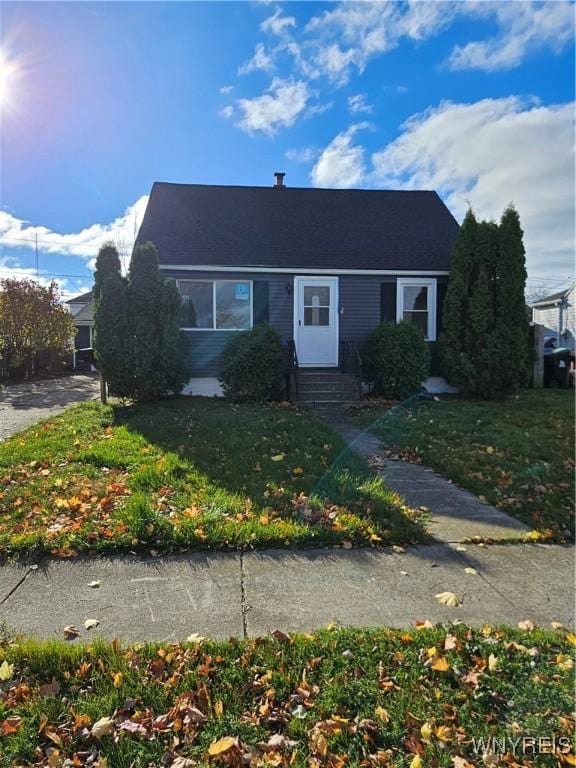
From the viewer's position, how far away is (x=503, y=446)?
6.74 meters

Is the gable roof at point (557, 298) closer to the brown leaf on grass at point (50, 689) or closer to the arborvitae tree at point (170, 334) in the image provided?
the arborvitae tree at point (170, 334)

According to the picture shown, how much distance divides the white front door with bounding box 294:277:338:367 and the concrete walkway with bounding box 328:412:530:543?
5.64 metres

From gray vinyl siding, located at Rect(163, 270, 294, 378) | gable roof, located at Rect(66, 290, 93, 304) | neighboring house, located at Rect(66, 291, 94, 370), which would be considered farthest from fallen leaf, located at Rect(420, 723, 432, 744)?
gable roof, located at Rect(66, 290, 93, 304)

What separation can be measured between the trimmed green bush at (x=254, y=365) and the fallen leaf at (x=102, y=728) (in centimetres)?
874

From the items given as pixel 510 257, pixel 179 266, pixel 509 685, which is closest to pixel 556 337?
pixel 510 257

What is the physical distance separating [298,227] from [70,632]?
12541 mm

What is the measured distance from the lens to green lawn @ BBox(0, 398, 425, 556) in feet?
12.4

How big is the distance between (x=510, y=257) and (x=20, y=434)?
35.5ft

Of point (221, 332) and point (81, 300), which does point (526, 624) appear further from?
point (81, 300)

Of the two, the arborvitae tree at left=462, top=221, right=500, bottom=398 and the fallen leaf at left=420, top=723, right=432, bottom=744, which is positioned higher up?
the arborvitae tree at left=462, top=221, right=500, bottom=398

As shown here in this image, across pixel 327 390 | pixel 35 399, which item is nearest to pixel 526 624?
pixel 327 390

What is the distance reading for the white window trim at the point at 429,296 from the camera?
40.5 feet

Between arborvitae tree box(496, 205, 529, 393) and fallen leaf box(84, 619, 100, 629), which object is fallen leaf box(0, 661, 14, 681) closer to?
fallen leaf box(84, 619, 100, 629)

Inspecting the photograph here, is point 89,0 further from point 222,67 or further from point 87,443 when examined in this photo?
point 87,443
